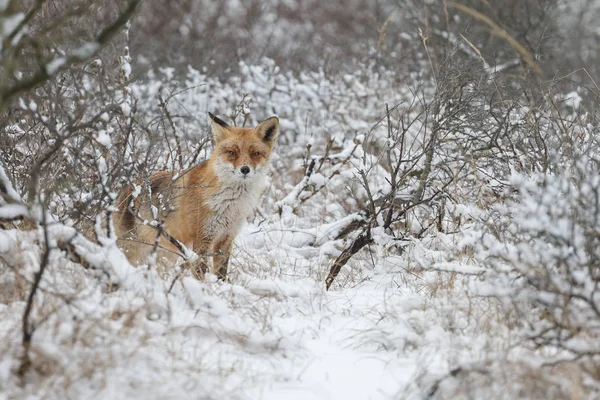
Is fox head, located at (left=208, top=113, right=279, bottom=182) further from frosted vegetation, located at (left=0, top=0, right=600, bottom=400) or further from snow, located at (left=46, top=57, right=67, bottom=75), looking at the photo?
snow, located at (left=46, top=57, right=67, bottom=75)

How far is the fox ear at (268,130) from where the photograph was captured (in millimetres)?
6578

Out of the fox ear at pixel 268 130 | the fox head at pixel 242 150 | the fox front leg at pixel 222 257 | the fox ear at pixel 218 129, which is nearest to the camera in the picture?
the fox front leg at pixel 222 257

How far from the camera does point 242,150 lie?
629 cm

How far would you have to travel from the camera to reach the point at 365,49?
48.5ft

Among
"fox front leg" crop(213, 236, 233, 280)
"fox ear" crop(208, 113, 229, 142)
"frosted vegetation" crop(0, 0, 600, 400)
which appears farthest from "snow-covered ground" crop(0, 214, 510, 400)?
"fox ear" crop(208, 113, 229, 142)

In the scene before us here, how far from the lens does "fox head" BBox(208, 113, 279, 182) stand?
617 cm

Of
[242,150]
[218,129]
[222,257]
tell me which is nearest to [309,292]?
[222,257]

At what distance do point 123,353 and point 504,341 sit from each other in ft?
6.58

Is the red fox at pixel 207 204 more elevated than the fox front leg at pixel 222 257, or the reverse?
the red fox at pixel 207 204

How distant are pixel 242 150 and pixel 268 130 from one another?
0.51m

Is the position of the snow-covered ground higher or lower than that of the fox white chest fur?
lower

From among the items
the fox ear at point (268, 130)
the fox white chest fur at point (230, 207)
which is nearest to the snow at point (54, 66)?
the fox white chest fur at point (230, 207)

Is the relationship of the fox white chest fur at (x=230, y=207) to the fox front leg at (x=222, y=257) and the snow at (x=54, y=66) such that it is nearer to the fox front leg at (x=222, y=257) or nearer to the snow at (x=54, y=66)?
the fox front leg at (x=222, y=257)

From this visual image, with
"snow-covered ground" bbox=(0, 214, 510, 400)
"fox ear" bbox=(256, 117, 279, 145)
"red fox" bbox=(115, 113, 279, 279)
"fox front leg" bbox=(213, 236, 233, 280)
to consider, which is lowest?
"snow-covered ground" bbox=(0, 214, 510, 400)
